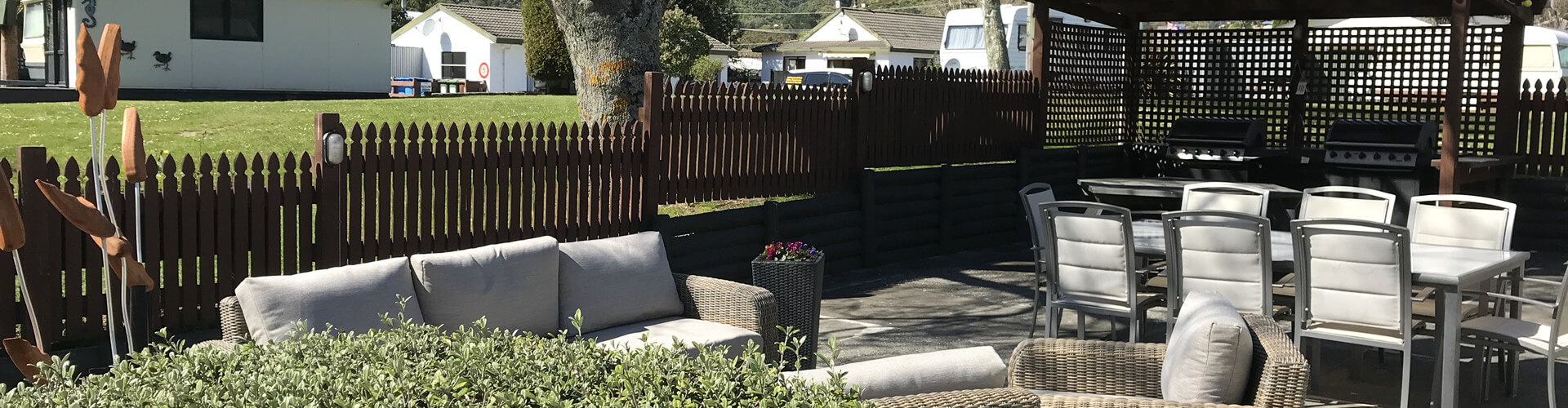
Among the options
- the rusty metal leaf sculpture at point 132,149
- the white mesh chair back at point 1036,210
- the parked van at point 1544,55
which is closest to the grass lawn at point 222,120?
the white mesh chair back at point 1036,210

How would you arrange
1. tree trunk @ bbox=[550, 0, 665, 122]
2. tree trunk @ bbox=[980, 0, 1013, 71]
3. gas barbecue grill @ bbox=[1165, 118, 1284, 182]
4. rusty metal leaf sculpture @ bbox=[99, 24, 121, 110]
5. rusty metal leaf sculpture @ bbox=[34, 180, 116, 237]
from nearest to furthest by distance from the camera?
rusty metal leaf sculpture @ bbox=[34, 180, 116, 237], rusty metal leaf sculpture @ bbox=[99, 24, 121, 110], tree trunk @ bbox=[550, 0, 665, 122], gas barbecue grill @ bbox=[1165, 118, 1284, 182], tree trunk @ bbox=[980, 0, 1013, 71]

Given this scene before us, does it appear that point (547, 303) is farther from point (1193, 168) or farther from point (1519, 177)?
point (1519, 177)

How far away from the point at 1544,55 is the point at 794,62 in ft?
111

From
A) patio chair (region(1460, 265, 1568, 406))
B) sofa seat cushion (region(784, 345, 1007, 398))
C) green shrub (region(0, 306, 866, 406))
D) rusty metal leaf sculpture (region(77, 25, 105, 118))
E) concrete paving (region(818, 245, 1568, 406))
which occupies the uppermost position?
rusty metal leaf sculpture (region(77, 25, 105, 118))

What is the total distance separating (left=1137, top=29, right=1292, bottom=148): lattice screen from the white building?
3214 centimetres

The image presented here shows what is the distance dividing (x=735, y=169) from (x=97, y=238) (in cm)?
557

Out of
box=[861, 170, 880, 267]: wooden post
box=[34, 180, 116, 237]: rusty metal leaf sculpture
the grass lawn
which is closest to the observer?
box=[34, 180, 116, 237]: rusty metal leaf sculpture

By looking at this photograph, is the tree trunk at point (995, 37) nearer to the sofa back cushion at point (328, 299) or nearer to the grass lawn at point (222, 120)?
the grass lawn at point (222, 120)

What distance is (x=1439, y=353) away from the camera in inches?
215

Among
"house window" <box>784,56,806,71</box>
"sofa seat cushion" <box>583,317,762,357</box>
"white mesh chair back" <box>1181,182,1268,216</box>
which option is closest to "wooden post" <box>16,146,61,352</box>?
"sofa seat cushion" <box>583,317,762,357</box>

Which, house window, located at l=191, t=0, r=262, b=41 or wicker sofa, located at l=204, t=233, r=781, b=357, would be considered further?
house window, located at l=191, t=0, r=262, b=41

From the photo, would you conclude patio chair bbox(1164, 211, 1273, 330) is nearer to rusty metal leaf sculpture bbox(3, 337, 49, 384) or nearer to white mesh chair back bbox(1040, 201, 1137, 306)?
white mesh chair back bbox(1040, 201, 1137, 306)

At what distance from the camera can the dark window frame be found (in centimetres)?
1888

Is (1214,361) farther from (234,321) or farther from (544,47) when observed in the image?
(544,47)
